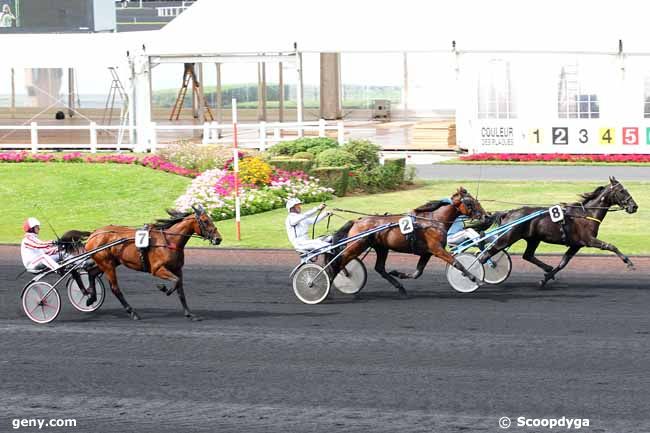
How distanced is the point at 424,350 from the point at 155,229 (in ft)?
12.7

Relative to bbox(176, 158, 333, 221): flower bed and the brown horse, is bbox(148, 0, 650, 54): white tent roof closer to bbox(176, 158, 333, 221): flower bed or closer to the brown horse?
bbox(176, 158, 333, 221): flower bed

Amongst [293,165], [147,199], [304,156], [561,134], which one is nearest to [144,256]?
[147,199]

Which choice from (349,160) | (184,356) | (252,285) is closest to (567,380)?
(184,356)

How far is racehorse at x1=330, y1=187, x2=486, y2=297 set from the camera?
51.0 ft

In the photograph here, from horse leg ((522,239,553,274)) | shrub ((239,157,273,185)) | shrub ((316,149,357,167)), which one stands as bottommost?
horse leg ((522,239,553,274))

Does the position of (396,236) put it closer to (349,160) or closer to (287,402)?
(287,402)

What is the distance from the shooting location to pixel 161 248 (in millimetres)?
14430

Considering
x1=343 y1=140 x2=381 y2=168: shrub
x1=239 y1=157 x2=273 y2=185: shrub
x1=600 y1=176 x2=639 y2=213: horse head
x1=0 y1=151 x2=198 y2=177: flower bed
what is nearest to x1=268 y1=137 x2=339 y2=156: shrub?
x1=343 y1=140 x2=381 y2=168: shrub

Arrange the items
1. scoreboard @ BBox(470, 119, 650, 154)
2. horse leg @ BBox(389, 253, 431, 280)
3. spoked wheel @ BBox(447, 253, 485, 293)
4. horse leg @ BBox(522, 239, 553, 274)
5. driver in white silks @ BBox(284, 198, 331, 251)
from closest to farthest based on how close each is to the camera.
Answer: driver in white silks @ BBox(284, 198, 331, 251) < horse leg @ BBox(389, 253, 431, 280) < spoked wheel @ BBox(447, 253, 485, 293) < horse leg @ BBox(522, 239, 553, 274) < scoreboard @ BBox(470, 119, 650, 154)

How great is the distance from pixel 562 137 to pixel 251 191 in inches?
492

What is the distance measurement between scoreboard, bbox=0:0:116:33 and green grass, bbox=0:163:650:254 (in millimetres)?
20765

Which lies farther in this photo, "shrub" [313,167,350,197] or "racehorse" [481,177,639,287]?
"shrub" [313,167,350,197]

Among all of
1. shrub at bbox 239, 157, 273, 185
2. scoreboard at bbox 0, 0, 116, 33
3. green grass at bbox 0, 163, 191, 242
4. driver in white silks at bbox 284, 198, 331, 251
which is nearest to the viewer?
driver in white silks at bbox 284, 198, 331, 251

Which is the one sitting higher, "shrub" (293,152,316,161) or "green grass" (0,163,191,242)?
"shrub" (293,152,316,161)
